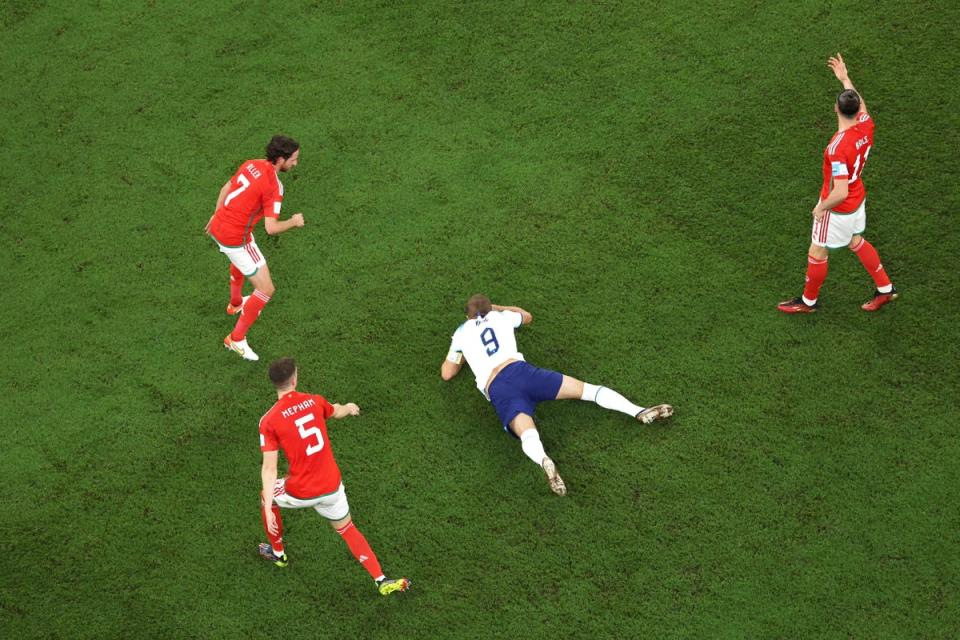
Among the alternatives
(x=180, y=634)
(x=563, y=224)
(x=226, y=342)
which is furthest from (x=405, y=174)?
(x=180, y=634)

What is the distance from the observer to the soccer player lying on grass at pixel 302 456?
20.4 feet

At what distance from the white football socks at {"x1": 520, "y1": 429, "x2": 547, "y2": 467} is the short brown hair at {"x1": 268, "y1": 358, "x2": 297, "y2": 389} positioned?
2002 mm

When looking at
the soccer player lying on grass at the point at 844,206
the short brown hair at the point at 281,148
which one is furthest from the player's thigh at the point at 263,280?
the soccer player lying on grass at the point at 844,206

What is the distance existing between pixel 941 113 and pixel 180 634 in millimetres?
8533

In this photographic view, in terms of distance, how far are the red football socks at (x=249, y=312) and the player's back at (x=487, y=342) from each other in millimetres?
1812

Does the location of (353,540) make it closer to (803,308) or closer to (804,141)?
(803,308)

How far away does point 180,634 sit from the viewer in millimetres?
6914

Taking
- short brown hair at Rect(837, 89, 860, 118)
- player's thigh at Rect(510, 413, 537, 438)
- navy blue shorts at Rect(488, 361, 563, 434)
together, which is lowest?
player's thigh at Rect(510, 413, 537, 438)

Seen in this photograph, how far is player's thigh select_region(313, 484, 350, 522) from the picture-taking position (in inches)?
256

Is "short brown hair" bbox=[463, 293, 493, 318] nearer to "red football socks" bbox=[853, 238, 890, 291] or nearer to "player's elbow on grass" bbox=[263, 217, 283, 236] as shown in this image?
"player's elbow on grass" bbox=[263, 217, 283, 236]

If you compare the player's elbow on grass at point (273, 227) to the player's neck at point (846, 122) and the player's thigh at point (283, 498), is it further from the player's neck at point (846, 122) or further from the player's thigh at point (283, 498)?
the player's neck at point (846, 122)

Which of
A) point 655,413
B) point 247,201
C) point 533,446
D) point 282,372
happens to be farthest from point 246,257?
point 655,413

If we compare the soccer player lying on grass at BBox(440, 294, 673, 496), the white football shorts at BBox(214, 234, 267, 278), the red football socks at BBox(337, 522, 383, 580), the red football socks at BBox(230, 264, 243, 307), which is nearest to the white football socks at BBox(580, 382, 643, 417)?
the soccer player lying on grass at BBox(440, 294, 673, 496)

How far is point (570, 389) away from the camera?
24.8ft
